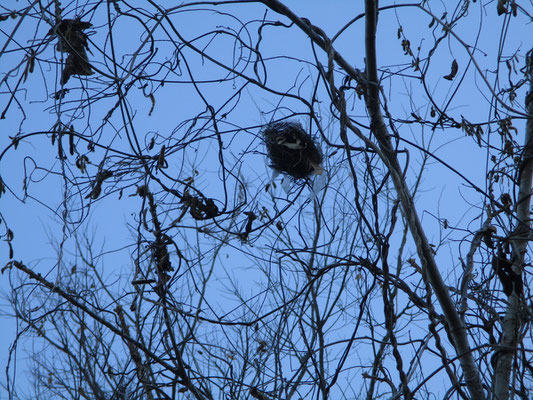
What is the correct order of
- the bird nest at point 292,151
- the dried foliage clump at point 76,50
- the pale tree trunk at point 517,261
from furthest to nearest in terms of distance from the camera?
the bird nest at point 292,151 < the pale tree trunk at point 517,261 < the dried foliage clump at point 76,50

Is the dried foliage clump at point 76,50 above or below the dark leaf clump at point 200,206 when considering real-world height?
above

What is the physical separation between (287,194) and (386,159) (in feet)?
2.54

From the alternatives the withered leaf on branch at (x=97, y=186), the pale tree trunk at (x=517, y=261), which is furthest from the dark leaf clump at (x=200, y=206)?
the pale tree trunk at (x=517, y=261)

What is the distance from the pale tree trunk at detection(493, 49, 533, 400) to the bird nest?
1.00 metres

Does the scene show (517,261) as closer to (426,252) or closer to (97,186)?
(426,252)

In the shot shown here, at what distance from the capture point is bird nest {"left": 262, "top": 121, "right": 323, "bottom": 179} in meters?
2.90

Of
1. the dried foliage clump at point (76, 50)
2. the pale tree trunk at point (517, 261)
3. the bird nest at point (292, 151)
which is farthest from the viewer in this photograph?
the bird nest at point (292, 151)

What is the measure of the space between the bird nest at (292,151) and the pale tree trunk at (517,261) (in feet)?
3.28

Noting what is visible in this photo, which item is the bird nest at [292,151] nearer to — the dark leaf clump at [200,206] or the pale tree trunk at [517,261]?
the dark leaf clump at [200,206]

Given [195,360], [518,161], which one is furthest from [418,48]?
[195,360]

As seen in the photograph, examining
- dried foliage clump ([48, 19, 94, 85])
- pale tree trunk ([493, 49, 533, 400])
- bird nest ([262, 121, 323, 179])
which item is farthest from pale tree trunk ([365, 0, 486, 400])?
dried foliage clump ([48, 19, 94, 85])

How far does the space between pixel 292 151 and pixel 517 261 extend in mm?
1214

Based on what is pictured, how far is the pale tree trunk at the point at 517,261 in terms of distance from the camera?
262 centimetres

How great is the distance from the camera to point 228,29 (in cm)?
254
